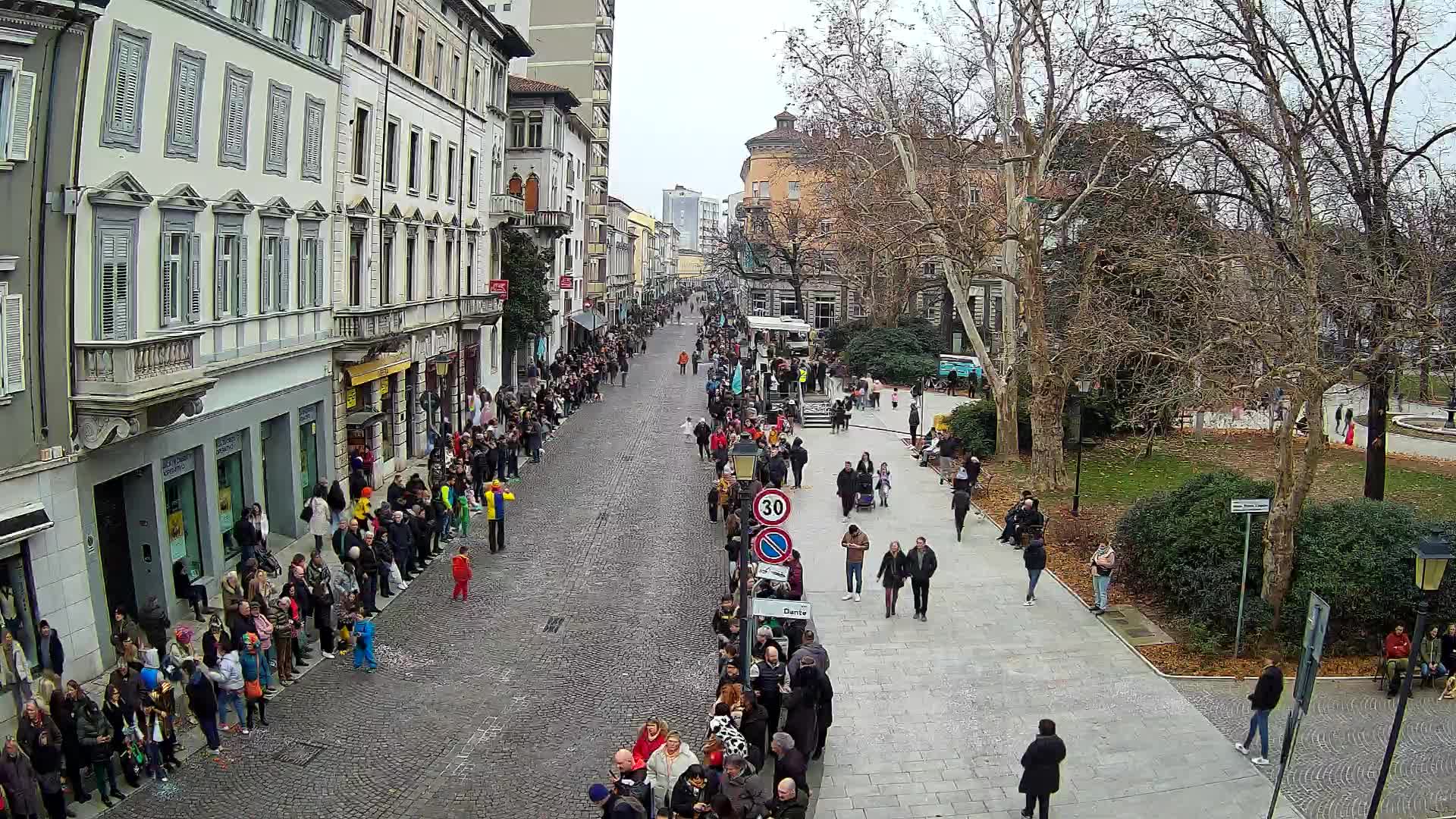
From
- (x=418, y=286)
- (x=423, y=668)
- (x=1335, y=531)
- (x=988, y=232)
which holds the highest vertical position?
(x=988, y=232)

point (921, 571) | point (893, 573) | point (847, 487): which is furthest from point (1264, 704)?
point (847, 487)

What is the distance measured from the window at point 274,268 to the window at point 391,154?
670cm

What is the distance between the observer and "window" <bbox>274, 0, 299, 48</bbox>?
21.6 m

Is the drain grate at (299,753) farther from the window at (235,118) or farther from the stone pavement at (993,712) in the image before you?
the window at (235,118)

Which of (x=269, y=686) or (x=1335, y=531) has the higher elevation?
(x=1335, y=531)

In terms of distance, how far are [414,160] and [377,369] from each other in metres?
6.46

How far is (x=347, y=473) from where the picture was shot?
2711 cm

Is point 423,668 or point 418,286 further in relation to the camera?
point 418,286

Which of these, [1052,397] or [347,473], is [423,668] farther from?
[1052,397]

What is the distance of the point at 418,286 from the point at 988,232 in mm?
15713

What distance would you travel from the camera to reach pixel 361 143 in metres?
27.4

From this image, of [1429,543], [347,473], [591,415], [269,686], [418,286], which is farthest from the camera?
[591,415]

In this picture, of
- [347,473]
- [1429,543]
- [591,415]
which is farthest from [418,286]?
[1429,543]

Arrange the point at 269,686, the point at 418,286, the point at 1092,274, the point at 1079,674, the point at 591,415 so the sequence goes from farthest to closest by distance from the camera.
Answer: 1. the point at 591,415
2. the point at 418,286
3. the point at 1092,274
4. the point at 1079,674
5. the point at 269,686
